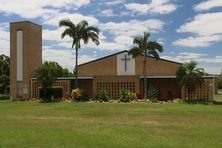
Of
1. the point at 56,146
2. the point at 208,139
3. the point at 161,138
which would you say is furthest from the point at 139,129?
the point at 56,146

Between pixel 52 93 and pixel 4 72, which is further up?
pixel 4 72

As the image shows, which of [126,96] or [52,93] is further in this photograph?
[52,93]

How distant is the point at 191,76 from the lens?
36.4 meters

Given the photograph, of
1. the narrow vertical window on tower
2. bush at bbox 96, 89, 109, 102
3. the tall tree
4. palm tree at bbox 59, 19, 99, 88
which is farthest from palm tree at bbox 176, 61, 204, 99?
the tall tree

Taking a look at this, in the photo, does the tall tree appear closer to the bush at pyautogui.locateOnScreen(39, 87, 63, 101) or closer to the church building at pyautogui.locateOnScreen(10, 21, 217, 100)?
the church building at pyautogui.locateOnScreen(10, 21, 217, 100)

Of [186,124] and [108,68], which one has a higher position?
[108,68]

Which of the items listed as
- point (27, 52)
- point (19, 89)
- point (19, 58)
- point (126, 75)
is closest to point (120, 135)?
point (126, 75)

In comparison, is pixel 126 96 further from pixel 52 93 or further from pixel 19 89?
pixel 19 89

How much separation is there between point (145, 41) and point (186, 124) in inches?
890

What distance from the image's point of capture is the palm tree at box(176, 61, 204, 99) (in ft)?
120

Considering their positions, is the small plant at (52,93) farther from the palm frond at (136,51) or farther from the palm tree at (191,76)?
the palm tree at (191,76)

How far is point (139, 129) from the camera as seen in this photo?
655 inches

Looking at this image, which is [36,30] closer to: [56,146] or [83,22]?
[83,22]

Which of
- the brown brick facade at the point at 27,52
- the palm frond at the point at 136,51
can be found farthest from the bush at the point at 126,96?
the brown brick facade at the point at 27,52
